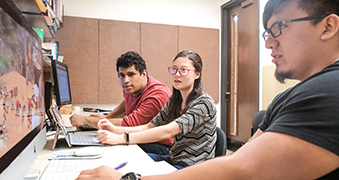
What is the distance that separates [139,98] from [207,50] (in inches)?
84.3

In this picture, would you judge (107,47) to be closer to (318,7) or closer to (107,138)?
(107,138)

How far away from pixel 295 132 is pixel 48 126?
186 cm

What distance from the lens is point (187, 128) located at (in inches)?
52.0

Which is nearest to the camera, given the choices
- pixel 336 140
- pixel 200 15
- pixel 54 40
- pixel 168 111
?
pixel 336 140

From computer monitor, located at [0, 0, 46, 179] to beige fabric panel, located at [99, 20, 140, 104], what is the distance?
252 centimetres

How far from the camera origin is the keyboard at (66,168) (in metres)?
0.85

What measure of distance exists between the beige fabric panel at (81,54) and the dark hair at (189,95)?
198 centimetres

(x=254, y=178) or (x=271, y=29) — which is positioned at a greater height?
(x=271, y=29)

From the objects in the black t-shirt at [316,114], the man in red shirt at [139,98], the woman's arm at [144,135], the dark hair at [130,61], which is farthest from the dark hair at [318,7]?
the dark hair at [130,61]

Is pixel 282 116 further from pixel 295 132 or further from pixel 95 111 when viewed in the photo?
pixel 95 111

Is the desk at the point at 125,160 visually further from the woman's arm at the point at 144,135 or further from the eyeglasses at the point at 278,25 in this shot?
the eyeglasses at the point at 278,25

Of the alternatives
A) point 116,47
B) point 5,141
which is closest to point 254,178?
point 5,141

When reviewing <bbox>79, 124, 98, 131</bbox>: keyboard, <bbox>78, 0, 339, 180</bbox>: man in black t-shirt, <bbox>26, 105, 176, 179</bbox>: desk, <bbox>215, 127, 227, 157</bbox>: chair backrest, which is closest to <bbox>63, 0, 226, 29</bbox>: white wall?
<bbox>79, 124, 98, 131</bbox>: keyboard

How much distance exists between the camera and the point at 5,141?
554mm
